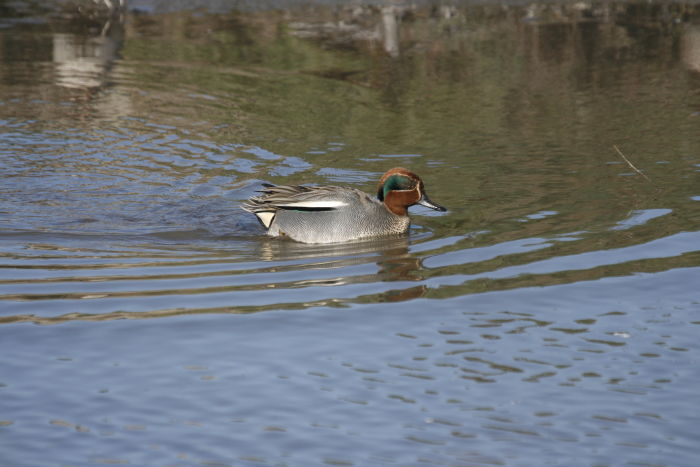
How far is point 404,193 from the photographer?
34.0 ft

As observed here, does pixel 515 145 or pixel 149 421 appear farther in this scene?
pixel 515 145

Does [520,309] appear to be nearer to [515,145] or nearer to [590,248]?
[590,248]

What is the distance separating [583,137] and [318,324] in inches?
259

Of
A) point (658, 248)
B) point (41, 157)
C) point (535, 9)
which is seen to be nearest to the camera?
point (658, 248)

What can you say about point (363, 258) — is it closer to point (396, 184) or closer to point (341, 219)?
point (341, 219)

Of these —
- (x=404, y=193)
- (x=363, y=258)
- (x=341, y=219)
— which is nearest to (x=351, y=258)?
(x=363, y=258)

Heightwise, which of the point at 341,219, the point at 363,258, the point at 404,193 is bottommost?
the point at 363,258

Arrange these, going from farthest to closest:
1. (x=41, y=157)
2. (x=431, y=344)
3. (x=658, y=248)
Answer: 1. (x=41, y=157)
2. (x=658, y=248)
3. (x=431, y=344)

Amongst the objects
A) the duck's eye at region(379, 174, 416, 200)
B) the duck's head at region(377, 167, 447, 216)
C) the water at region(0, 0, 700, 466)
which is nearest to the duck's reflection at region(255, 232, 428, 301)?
the water at region(0, 0, 700, 466)

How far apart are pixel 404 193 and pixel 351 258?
1.15m

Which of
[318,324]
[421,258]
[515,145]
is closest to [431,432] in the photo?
[318,324]

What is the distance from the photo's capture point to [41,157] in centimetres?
1253

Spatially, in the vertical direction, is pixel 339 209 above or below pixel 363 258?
above

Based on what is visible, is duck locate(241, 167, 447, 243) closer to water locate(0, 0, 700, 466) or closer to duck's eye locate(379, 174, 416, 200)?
duck's eye locate(379, 174, 416, 200)
